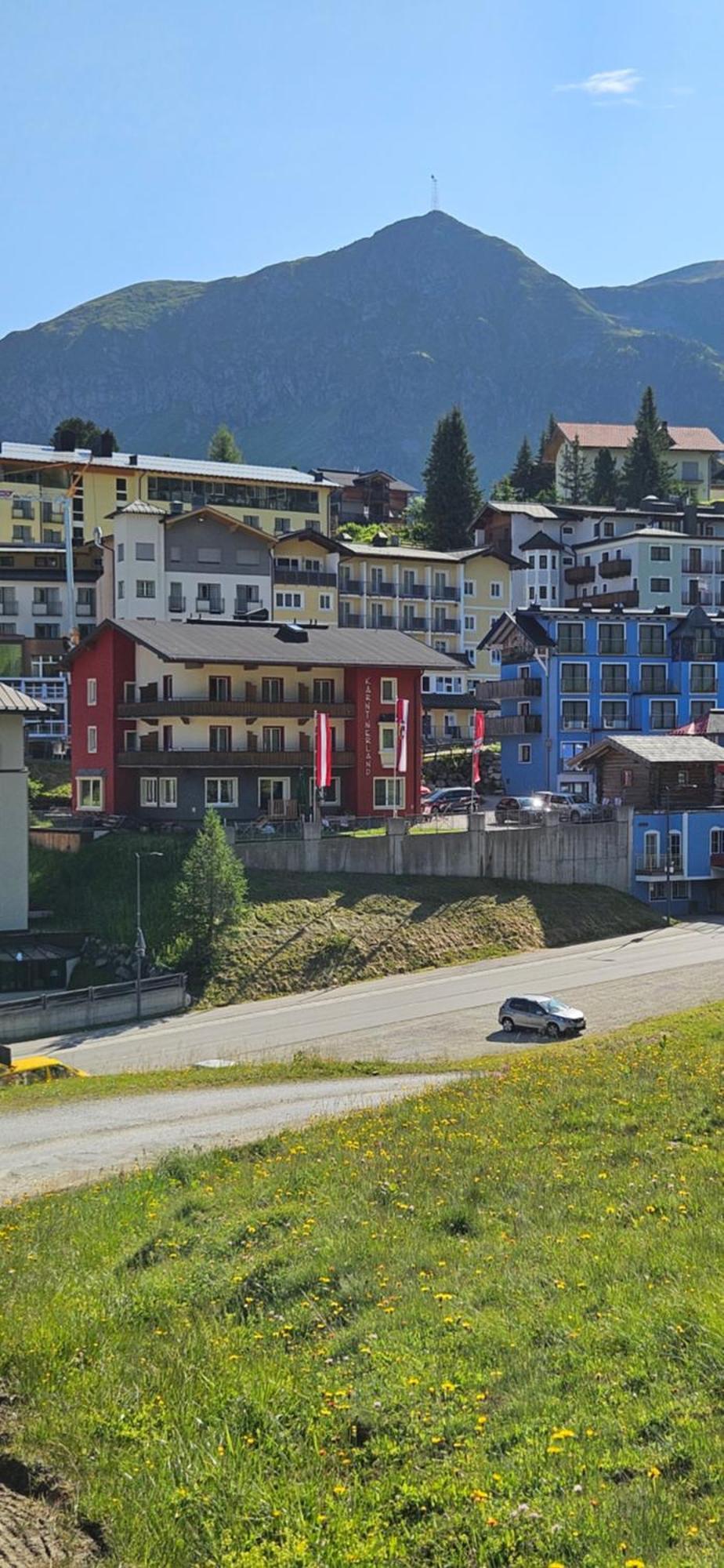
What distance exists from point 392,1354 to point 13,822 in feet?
160

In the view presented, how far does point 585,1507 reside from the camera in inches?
423

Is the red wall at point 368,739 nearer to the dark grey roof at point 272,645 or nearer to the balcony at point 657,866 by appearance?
the dark grey roof at point 272,645

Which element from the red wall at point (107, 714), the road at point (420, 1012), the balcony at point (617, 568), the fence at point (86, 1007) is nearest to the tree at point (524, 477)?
the balcony at point (617, 568)

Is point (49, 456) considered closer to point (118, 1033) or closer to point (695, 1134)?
point (118, 1033)

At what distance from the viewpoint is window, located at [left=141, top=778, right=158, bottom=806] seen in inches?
2712

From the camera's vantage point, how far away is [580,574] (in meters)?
120

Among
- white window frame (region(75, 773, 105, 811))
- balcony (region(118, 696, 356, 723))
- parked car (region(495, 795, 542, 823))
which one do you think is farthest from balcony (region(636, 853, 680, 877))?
white window frame (region(75, 773, 105, 811))

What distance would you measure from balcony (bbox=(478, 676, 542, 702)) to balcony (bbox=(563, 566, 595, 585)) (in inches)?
1095


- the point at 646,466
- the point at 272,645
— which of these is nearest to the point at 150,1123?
the point at 272,645

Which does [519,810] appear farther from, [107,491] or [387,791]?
[107,491]

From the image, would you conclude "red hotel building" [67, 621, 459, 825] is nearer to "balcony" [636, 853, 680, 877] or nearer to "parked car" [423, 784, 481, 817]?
"parked car" [423, 784, 481, 817]

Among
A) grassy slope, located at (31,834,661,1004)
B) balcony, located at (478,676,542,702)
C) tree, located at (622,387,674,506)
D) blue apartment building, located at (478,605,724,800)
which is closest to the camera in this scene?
grassy slope, located at (31,834,661,1004)

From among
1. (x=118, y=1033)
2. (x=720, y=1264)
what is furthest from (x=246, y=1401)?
(x=118, y=1033)

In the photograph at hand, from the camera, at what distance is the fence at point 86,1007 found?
49.4 meters
